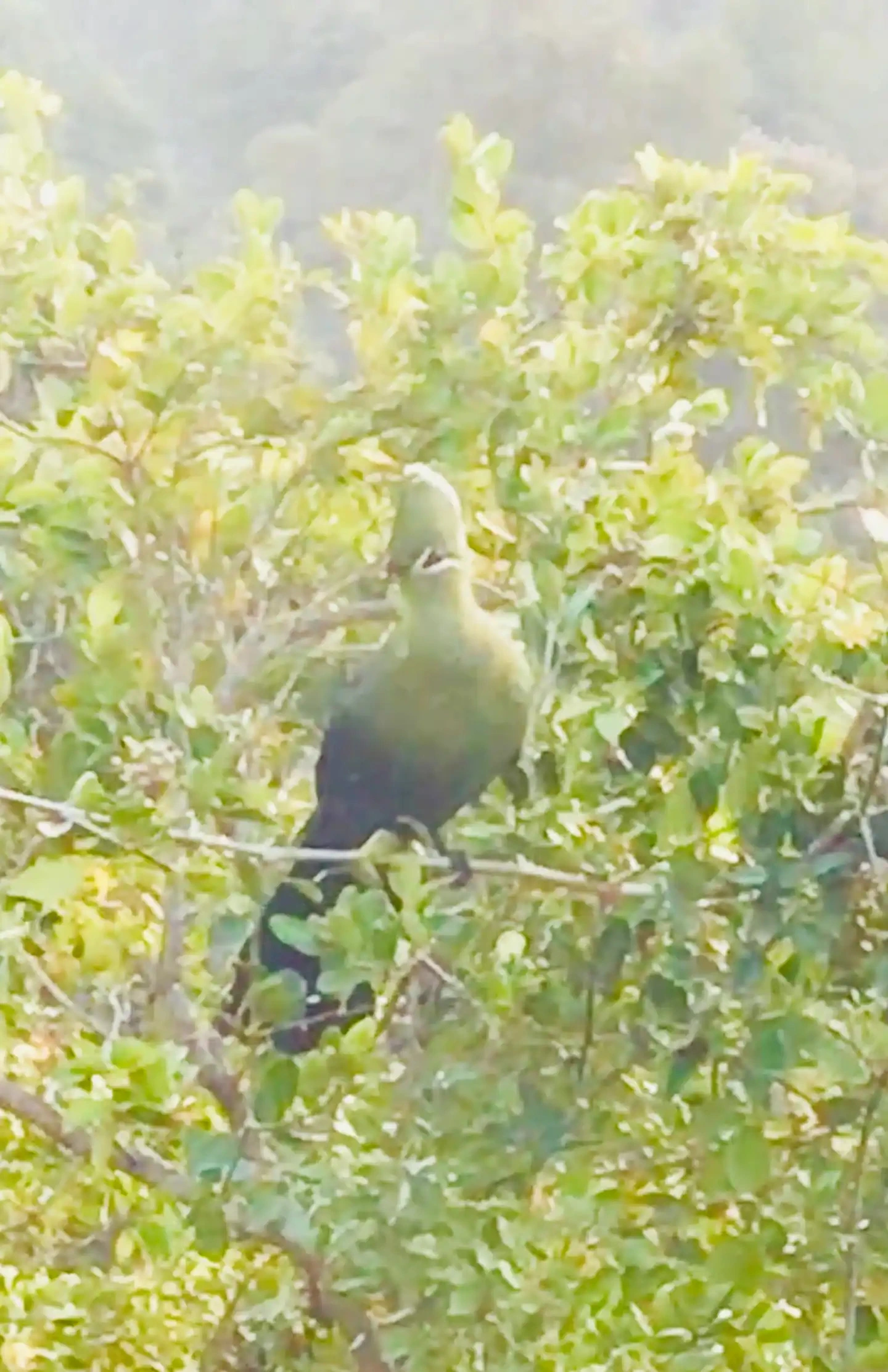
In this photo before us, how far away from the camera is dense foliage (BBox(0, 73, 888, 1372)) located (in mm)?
843

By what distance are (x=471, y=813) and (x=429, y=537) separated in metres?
0.15

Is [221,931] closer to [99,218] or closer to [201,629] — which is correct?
[201,629]

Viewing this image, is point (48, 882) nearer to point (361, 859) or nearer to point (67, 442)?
point (361, 859)

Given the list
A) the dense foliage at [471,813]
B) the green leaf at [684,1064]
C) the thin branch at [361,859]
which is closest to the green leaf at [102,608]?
the dense foliage at [471,813]

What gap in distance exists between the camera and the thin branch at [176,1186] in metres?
0.97

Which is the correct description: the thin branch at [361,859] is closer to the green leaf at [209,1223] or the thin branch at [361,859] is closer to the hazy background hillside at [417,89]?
the green leaf at [209,1223]

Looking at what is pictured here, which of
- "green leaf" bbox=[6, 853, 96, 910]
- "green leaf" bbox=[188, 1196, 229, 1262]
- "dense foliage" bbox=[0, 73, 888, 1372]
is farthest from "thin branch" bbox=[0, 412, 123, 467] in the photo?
"green leaf" bbox=[188, 1196, 229, 1262]

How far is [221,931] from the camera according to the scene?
897 mm

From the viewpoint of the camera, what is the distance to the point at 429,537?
908mm

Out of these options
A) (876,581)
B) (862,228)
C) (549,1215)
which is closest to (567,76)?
(862,228)

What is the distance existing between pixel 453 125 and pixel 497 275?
0.12 meters

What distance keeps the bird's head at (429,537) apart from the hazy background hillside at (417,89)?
0.58 m

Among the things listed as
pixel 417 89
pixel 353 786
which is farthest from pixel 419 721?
pixel 417 89

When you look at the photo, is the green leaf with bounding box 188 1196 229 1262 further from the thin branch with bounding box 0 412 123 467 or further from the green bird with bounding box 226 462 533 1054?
the thin branch with bounding box 0 412 123 467
